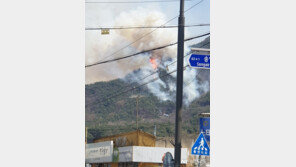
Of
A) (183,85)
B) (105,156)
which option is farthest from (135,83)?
(105,156)

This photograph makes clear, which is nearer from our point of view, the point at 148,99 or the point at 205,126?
the point at 148,99

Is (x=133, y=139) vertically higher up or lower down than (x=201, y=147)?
higher up

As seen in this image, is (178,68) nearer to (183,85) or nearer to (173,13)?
(183,85)

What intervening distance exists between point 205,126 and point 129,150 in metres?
1.72

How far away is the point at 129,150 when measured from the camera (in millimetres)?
9781

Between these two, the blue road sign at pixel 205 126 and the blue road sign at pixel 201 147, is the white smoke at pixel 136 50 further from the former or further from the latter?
the blue road sign at pixel 201 147

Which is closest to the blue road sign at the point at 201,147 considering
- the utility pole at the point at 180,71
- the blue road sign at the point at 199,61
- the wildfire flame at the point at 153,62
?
the utility pole at the point at 180,71

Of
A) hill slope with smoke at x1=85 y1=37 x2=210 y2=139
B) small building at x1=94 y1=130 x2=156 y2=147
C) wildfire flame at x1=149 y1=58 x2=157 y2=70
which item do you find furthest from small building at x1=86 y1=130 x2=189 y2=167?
wildfire flame at x1=149 y1=58 x2=157 y2=70

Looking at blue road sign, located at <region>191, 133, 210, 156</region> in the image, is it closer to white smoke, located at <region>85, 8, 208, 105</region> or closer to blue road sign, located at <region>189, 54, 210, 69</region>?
white smoke, located at <region>85, 8, 208, 105</region>

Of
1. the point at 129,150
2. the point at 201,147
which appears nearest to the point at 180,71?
the point at 201,147

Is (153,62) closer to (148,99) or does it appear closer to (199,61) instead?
(148,99)

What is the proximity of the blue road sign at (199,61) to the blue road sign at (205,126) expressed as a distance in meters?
1.16

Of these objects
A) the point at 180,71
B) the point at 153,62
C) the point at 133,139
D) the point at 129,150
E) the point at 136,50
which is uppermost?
the point at 136,50

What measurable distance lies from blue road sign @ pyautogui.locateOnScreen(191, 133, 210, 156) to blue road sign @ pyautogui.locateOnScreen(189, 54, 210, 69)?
1.48 m
